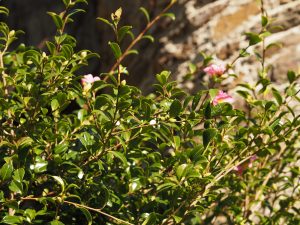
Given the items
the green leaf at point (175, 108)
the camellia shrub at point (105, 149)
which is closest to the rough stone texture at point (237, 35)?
the camellia shrub at point (105, 149)

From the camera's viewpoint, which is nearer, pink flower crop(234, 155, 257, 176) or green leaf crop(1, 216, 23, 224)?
green leaf crop(1, 216, 23, 224)

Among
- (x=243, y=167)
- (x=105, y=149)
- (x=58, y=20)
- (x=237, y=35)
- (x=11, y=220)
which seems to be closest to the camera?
(x=11, y=220)

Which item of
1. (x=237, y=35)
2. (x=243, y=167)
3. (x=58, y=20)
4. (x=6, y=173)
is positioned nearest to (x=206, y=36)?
(x=237, y=35)

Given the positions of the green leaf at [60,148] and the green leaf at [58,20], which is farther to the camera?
the green leaf at [58,20]

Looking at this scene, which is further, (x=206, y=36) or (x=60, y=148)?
(x=206, y=36)

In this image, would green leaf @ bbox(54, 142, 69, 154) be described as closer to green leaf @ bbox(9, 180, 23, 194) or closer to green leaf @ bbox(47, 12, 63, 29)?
green leaf @ bbox(9, 180, 23, 194)

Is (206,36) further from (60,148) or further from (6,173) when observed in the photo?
(6,173)

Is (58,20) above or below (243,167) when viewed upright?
above

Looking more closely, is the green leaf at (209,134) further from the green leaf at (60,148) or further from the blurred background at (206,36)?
the blurred background at (206,36)

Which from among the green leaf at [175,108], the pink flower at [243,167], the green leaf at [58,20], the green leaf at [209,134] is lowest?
the pink flower at [243,167]

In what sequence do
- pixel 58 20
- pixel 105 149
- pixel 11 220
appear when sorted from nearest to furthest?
pixel 11 220
pixel 105 149
pixel 58 20

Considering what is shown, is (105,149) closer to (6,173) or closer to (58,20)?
(6,173)

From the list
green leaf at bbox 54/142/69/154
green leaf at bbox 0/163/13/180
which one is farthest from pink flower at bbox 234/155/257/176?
green leaf at bbox 0/163/13/180

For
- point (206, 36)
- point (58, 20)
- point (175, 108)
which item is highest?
point (58, 20)
